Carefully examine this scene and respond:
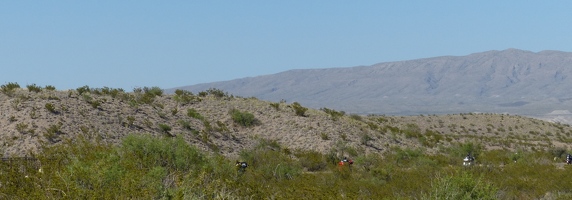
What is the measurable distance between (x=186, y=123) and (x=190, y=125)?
71 centimetres

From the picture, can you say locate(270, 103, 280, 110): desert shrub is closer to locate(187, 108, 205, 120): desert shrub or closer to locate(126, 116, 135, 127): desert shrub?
locate(187, 108, 205, 120): desert shrub

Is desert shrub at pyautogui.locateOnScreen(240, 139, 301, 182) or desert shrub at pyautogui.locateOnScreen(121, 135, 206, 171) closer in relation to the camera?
desert shrub at pyautogui.locateOnScreen(121, 135, 206, 171)

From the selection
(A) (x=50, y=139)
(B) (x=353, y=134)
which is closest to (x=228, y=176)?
(A) (x=50, y=139)

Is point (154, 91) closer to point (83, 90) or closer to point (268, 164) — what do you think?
point (83, 90)

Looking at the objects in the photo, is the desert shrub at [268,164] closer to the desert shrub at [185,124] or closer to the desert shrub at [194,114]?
the desert shrub at [185,124]

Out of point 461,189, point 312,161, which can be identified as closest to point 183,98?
point 312,161

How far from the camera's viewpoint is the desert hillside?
124 feet

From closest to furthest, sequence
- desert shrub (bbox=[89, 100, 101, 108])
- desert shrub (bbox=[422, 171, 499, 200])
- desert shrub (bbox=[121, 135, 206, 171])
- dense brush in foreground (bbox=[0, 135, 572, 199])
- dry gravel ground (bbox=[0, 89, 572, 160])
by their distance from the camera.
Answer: dense brush in foreground (bbox=[0, 135, 572, 199]) < desert shrub (bbox=[422, 171, 499, 200]) < desert shrub (bbox=[121, 135, 206, 171]) < dry gravel ground (bbox=[0, 89, 572, 160]) < desert shrub (bbox=[89, 100, 101, 108])

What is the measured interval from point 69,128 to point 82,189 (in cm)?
2333

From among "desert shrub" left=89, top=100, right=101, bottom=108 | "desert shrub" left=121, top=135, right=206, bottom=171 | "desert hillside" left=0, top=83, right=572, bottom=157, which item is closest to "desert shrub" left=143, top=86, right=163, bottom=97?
"desert hillside" left=0, top=83, right=572, bottom=157

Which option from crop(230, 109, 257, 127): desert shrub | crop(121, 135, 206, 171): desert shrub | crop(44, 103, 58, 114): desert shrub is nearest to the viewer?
crop(121, 135, 206, 171): desert shrub

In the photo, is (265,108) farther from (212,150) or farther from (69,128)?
(69,128)

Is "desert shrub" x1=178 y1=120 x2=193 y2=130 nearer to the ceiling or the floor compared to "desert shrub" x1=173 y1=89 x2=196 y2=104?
A: nearer to the floor

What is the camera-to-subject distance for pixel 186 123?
144ft
